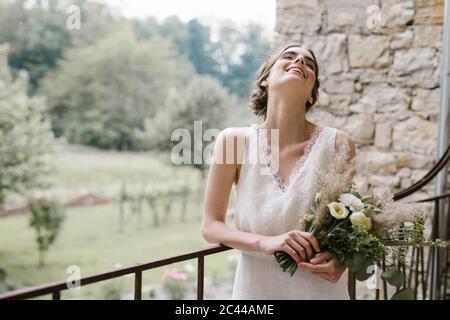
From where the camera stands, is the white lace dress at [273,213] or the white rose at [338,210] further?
the white lace dress at [273,213]

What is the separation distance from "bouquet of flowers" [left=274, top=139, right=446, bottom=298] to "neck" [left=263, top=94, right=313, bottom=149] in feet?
0.72

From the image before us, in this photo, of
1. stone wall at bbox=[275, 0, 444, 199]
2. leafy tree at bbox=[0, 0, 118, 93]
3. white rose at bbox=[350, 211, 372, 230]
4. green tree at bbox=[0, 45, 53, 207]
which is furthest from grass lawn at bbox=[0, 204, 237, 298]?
white rose at bbox=[350, 211, 372, 230]

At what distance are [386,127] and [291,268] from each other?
198cm

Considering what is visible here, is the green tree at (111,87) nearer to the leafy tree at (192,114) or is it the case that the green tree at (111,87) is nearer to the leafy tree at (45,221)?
the leafy tree at (192,114)

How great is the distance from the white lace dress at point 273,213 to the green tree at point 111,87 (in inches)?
220

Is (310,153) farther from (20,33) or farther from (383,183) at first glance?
(20,33)

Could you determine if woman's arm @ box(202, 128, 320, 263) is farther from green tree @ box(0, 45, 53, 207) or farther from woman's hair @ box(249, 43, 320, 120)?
green tree @ box(0, 45, 53, 207)

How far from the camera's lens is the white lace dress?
5.00ft

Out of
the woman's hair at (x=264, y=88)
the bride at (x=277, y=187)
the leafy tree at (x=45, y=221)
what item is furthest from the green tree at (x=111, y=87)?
the bride at (x=277, y=187)

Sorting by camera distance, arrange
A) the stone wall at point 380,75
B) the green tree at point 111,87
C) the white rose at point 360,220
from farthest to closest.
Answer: the green tree at point 111,87
the stone wall at point 380,75
the white rose at point 360,220

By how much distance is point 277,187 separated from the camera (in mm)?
1561

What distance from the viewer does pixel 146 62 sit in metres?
7.00

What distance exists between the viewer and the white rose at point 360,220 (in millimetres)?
1363

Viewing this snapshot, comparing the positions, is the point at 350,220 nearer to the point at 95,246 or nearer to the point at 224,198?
the point at 224,198
